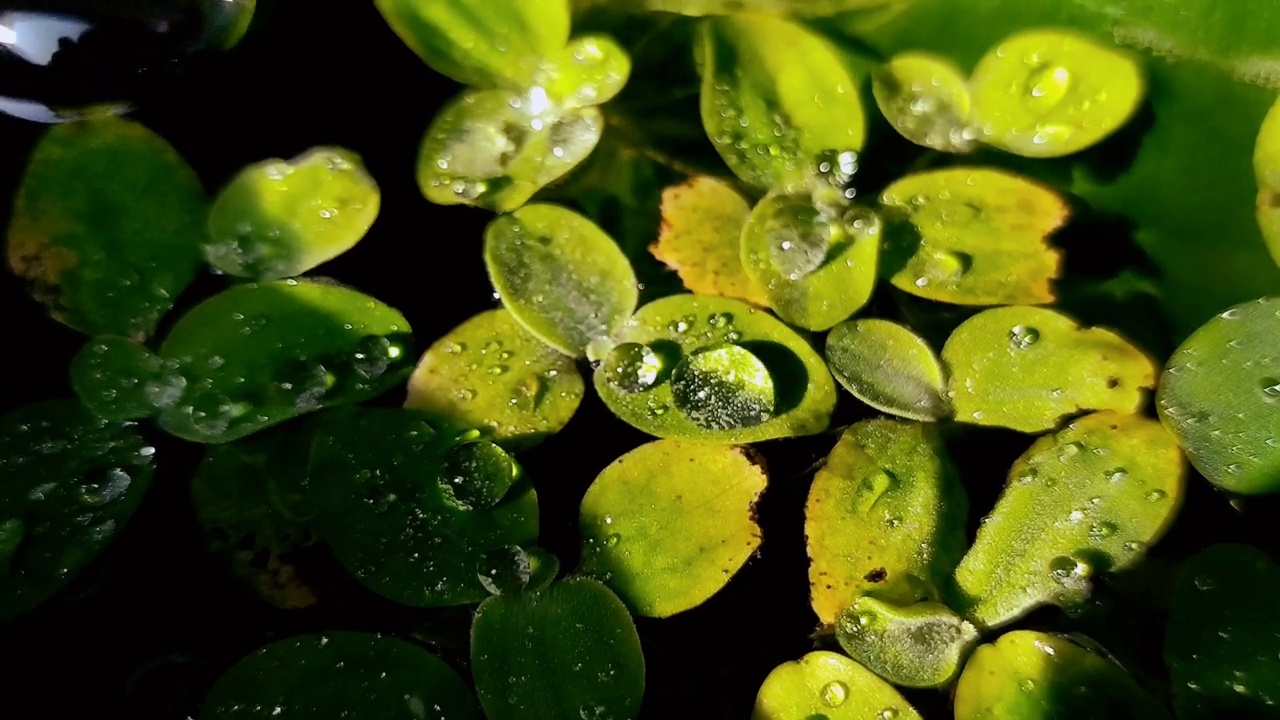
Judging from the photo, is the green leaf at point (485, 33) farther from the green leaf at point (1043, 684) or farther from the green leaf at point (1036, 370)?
the green leaf at point (1043, 684)

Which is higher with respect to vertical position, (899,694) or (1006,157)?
(1006,157)

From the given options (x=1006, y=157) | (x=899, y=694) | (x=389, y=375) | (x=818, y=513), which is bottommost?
(x=899, y=694)

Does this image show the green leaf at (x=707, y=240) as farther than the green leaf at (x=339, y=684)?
Yes

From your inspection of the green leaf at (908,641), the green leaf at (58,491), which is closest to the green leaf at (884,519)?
the green leaf at (908,641)

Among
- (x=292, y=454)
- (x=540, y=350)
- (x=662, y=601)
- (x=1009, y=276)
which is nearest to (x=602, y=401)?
(x=540, y=350)

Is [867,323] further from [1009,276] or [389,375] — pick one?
[389,375]

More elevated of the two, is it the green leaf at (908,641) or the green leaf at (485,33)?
the green leaf at (485,33)
